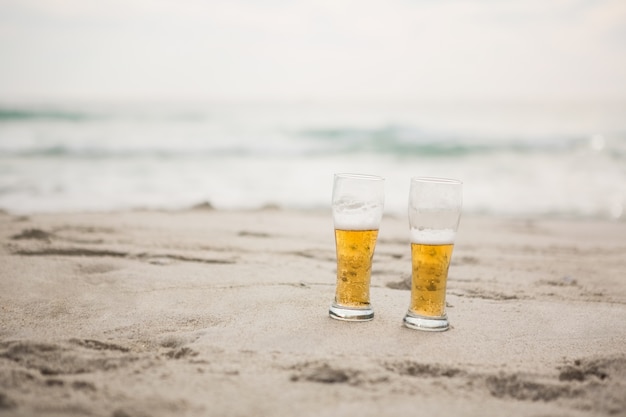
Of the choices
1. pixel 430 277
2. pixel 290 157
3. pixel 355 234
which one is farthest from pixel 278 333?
pixel 290 157

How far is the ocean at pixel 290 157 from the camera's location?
7953mm

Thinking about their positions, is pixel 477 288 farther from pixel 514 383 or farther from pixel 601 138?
pixel 601 138

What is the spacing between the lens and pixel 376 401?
172 cm

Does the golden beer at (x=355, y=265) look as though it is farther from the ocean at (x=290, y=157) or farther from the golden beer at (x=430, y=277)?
the ocean at (x=290, y=157)

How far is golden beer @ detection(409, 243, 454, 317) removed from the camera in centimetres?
230

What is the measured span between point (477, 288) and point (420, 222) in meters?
0.90

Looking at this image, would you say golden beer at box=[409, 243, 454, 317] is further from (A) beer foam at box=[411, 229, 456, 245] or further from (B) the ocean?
(B) the ocean

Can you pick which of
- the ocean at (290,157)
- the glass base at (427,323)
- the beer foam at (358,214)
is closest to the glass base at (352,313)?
the glass base at (427,323)

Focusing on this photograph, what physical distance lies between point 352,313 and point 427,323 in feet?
0.92

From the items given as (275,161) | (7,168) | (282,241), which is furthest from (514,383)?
(275,161)

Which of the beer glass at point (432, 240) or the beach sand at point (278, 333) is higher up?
the beer glass at point (432, 240)

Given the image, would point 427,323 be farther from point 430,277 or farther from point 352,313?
point 352,313

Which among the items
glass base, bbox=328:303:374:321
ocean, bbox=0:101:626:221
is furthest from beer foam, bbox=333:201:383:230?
ocean, bbox=0:101:626:221

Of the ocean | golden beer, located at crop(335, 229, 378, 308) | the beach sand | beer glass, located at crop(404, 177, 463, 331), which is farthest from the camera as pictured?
the ocean
